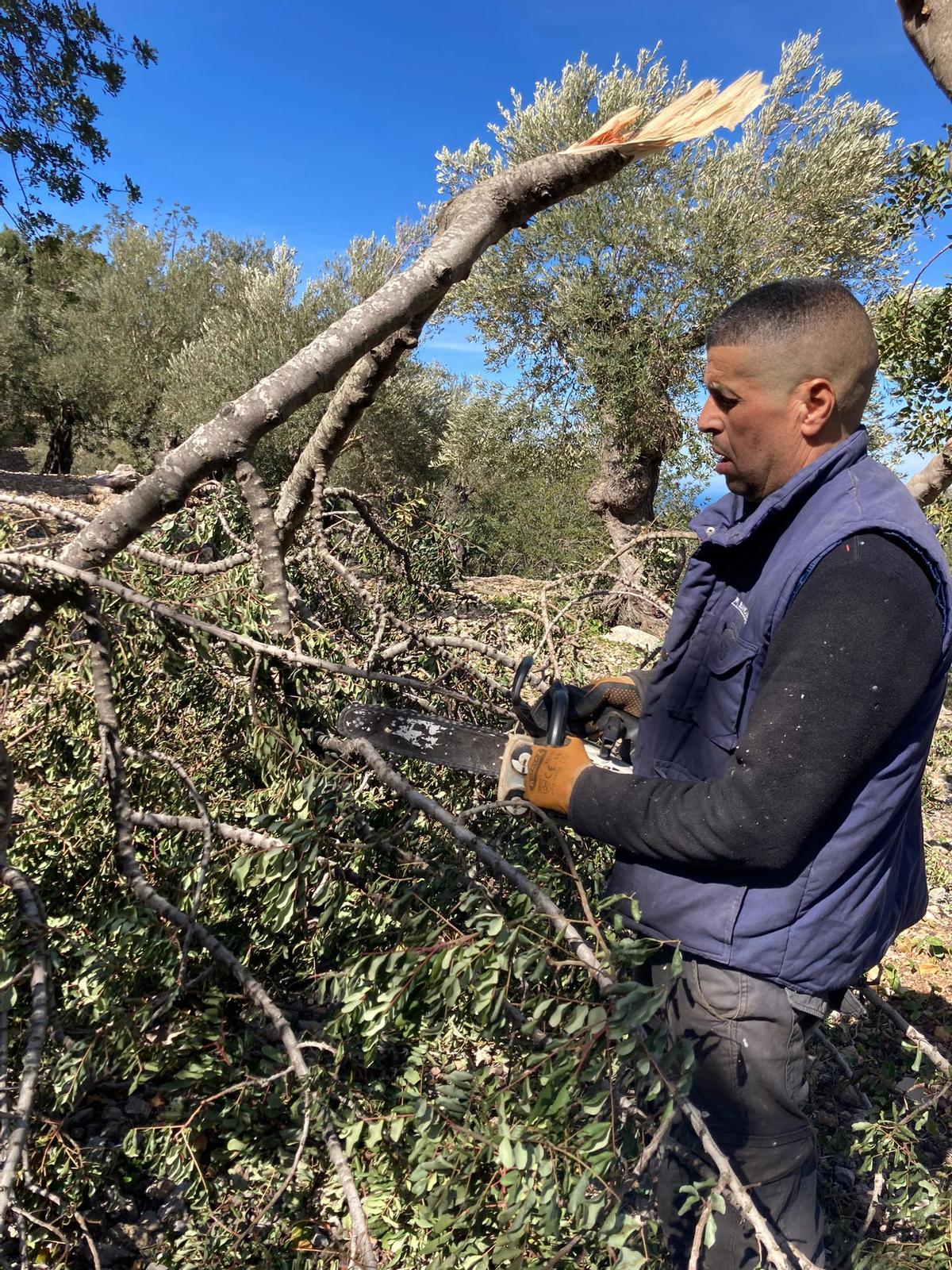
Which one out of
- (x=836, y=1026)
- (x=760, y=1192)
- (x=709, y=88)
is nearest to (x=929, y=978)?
(x=836, y=1026)

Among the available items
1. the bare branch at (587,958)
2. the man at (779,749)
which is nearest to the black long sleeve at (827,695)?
the man at (779,749)

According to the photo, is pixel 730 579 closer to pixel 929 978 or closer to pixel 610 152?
pixel 610 152

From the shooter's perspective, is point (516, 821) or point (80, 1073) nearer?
point (80, 1073)

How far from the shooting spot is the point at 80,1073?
1.66 m

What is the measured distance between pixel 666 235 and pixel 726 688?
993 cm

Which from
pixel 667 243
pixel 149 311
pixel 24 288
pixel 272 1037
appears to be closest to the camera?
pixel 272 1037

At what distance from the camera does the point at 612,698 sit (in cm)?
210

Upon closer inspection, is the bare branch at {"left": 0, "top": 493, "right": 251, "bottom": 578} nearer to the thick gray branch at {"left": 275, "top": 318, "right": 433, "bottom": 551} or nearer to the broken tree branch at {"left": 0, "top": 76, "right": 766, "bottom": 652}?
the broken tree branch at {"left": 0, "top": 76, "right": 766, "bottom": 652}

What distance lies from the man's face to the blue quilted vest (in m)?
0.10

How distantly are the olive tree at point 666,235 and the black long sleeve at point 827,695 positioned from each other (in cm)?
954

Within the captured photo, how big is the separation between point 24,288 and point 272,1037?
2320cm

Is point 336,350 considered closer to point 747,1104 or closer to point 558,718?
point 558,718

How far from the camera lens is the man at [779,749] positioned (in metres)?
1.22

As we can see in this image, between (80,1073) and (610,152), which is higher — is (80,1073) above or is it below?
below
